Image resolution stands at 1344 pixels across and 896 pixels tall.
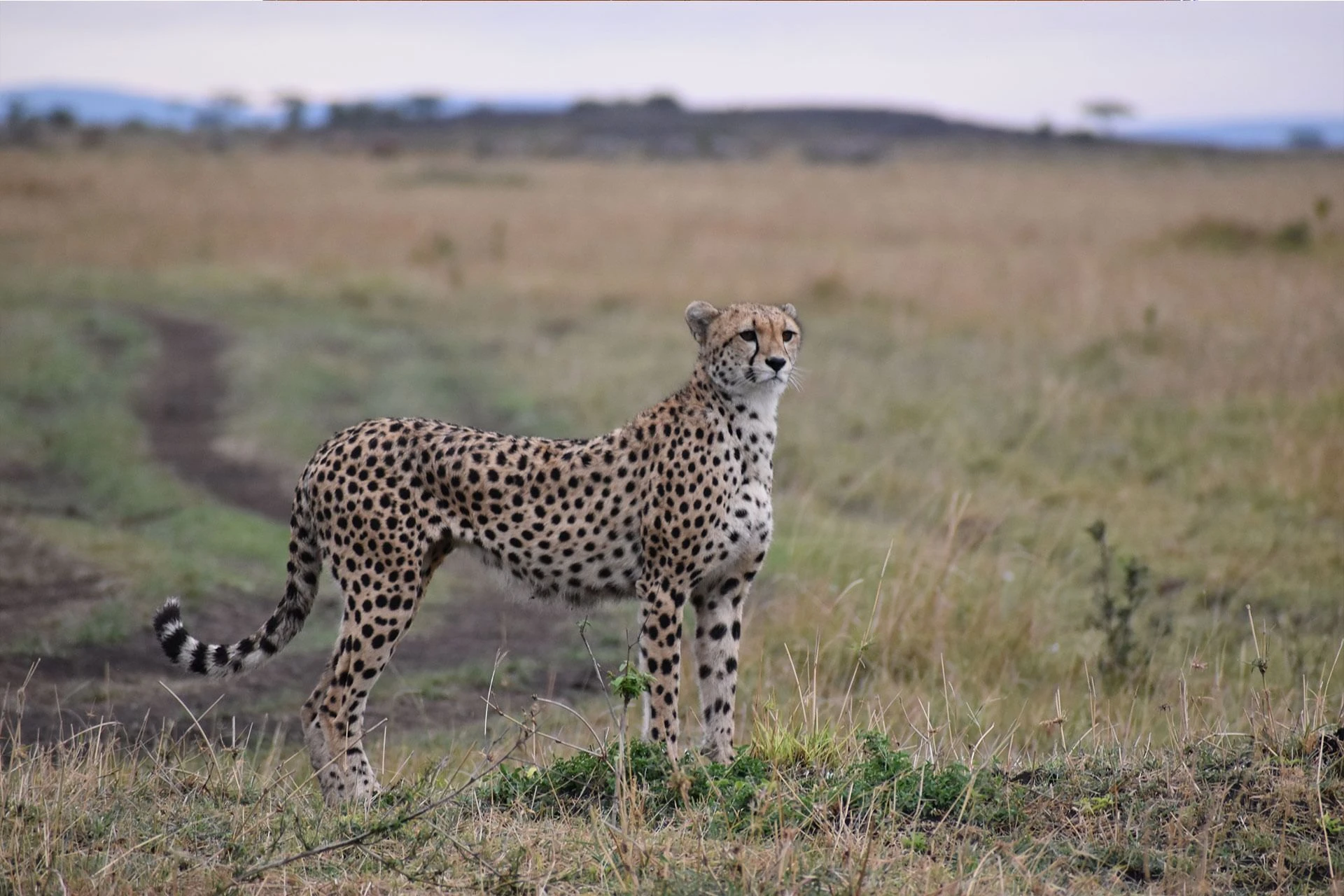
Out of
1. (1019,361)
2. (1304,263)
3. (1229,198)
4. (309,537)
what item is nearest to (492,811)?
(309,537)

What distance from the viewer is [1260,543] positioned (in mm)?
7562

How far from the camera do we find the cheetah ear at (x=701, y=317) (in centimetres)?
449

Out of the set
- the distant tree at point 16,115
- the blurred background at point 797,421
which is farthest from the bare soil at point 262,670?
the distant tree at point 16,115

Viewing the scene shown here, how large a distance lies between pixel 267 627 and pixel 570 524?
3.14ft

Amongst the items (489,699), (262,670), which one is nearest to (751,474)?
(489,699)

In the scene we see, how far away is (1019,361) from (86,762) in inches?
373

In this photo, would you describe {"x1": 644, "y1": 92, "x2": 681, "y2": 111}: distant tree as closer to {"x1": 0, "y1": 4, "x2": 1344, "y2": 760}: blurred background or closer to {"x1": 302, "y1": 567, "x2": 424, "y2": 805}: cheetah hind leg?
{"x1": 0, "y1": 4, "x2": 1344, "y2": 760}: blurred background

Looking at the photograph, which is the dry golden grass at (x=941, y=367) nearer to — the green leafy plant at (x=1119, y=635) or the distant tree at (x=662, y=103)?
the green leafy plant at (x=1119, y=635)

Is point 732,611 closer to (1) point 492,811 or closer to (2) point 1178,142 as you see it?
(1) point 492,811

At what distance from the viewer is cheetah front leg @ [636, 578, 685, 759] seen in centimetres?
426

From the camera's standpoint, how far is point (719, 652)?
4430 mm

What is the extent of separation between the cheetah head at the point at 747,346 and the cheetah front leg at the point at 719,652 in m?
0.56

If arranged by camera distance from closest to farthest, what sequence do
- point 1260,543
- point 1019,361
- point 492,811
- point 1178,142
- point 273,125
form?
Answer: point 492,811 → point 1260,543 → point 1019,361 → point 1178,142 → point 273,125

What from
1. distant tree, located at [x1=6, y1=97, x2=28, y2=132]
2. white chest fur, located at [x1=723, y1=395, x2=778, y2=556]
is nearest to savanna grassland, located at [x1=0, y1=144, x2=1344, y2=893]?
white chest fur, located at [x1=723, y1=395, x2=778, y2=556]
